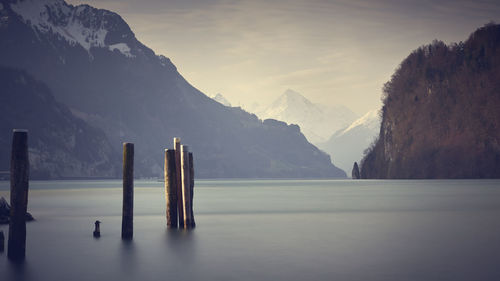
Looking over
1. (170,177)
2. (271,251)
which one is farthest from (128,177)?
(271,251)

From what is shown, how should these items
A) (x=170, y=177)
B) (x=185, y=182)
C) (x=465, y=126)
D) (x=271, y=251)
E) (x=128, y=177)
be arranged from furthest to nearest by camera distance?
1. (x=465, y=126)
2. (x=185, y=182)
3. (x=170, y=177)
4. (x=128, y=177)
5. (x=271, y=251)

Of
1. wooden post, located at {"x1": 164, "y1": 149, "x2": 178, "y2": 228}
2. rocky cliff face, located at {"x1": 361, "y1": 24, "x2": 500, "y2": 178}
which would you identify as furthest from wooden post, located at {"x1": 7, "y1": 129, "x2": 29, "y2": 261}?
rocky cliff face, located at {"x1": 361, "y1": 24, "x2": 500, "y2": 178}

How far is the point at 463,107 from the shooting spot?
192625 millimetres

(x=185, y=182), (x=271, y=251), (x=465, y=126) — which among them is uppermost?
(x=465, y=126)

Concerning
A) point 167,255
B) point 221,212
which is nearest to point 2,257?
point 167,255

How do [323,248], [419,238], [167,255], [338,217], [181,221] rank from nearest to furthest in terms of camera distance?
[167,255] < [323,248] < [419,238] < [181,221] < [338,217]

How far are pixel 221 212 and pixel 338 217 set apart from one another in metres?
11.7

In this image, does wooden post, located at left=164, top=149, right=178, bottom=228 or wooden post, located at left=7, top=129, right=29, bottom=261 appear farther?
wooden post, located at left=164, top=149, right=178, bottom=228

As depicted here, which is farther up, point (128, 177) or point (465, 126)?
point (465, 126)

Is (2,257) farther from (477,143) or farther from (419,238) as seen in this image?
(477,143)

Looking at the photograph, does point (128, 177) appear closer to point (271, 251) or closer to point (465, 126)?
point (271, 251)

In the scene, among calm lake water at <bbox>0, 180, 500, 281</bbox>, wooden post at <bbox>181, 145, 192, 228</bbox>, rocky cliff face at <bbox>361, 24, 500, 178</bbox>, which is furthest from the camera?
rocky cliff face at <bbox>361, 24, 500, 178</bbox>

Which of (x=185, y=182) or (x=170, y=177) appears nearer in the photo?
(x=170, y=177)

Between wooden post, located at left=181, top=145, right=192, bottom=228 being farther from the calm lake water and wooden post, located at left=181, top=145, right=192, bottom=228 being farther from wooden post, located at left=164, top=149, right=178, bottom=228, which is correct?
the calm lake water
